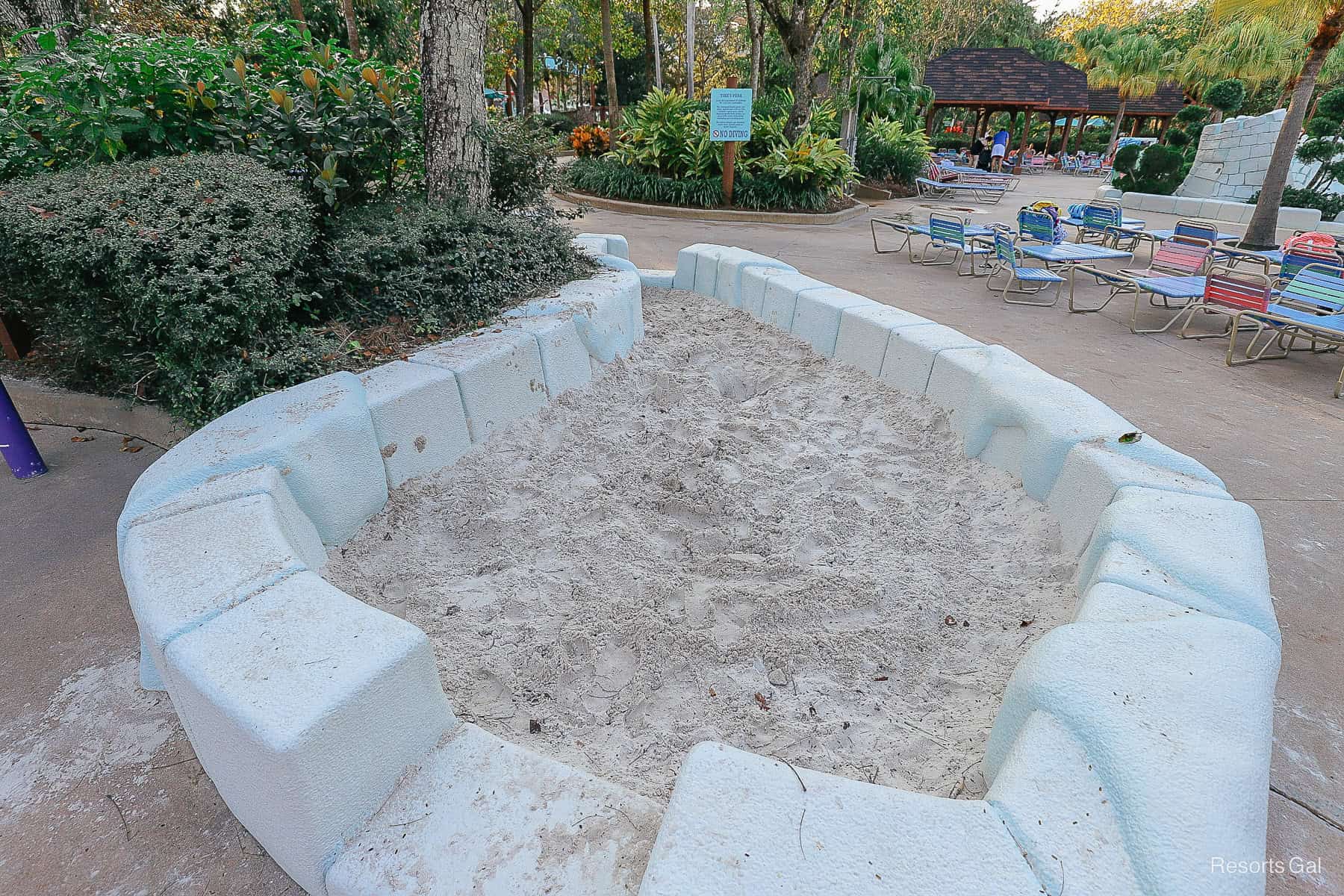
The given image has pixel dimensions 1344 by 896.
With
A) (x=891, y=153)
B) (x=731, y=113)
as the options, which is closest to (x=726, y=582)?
(x=731, y=113)

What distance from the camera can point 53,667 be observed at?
2.17m

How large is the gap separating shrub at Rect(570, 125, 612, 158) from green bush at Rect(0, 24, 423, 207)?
11.5 m

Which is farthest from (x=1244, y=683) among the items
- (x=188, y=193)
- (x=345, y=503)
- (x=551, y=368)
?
(x=188, y=193)

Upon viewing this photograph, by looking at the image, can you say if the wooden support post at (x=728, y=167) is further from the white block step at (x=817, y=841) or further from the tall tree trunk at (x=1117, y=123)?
the tall tree trunk at (x=1117, y=123)

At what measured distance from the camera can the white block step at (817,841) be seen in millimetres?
1104

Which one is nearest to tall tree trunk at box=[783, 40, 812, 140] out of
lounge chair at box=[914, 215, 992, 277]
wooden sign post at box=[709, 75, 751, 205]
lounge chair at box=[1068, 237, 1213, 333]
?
wooden sign post at box=[709, 75, 751, 205]

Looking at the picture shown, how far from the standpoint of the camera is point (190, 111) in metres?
3.64

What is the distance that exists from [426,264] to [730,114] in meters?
7.98

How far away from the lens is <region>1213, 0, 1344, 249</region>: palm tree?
8.86 metres

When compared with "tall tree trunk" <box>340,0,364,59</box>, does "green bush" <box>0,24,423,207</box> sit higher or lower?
lower

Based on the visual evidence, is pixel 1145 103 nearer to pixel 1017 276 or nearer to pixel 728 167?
pixel 728 167

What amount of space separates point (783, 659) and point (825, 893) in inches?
40.3

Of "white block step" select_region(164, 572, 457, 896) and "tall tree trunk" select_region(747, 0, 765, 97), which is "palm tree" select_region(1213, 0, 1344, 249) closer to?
"tall tree trunk" select_region(747, 0, 765, 97)

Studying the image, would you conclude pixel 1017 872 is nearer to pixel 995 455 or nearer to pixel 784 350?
pixel 995 455
